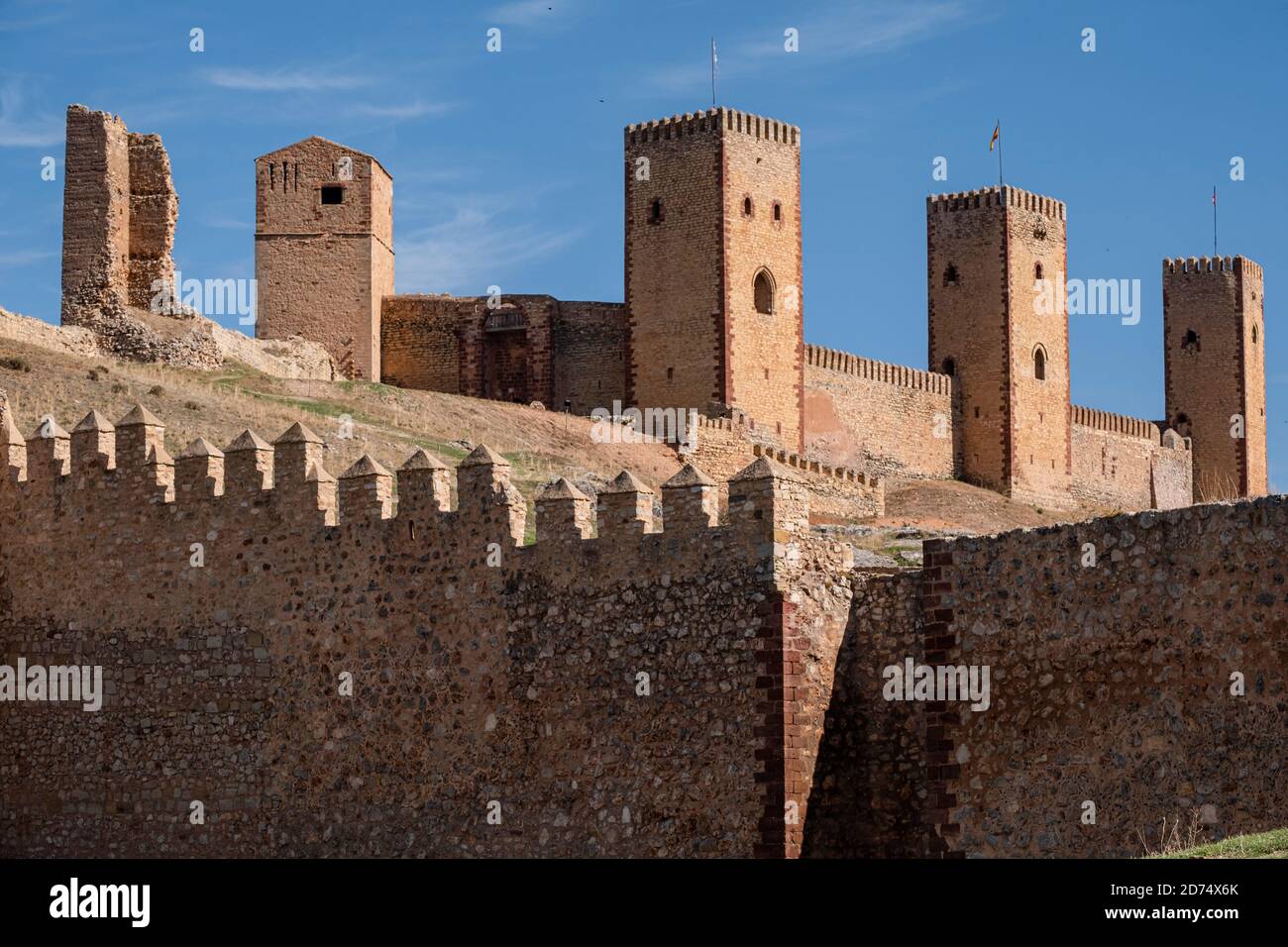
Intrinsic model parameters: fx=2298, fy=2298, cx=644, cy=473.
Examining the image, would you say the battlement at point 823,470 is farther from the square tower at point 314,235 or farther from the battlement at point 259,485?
the battlement at point 259,485

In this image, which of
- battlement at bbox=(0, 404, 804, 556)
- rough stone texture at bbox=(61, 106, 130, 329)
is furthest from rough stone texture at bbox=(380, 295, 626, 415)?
battlement at bbox=(0, 404, 804, 556)

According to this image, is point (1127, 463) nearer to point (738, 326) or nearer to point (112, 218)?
point (738, 326)

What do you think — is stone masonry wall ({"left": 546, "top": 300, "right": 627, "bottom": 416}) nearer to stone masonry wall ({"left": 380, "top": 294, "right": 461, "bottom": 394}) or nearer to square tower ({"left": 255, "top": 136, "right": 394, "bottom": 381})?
stone masonry wall ({"left": 380, "top": 294, "right": 461, "bottom": 394})

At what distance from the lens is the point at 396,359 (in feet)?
184

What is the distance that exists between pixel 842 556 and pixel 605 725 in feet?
8.52

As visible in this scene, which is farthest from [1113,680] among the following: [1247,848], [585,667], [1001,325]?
[1001,325]

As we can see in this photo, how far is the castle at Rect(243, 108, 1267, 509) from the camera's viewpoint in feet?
168

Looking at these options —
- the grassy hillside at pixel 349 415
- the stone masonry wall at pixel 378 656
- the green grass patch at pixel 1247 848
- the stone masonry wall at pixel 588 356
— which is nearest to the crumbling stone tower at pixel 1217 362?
the grassy hillside at pixel 349 415

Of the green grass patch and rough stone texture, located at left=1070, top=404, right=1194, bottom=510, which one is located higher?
rough stone texture, located at left=1070, top=404, right=1194, bottom=510

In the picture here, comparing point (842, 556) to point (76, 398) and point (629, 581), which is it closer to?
point (629, 581)

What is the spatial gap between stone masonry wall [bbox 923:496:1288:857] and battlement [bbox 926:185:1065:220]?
42413 millimetres

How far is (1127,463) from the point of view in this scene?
65.8m

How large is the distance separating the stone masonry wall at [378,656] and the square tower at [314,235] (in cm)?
2870

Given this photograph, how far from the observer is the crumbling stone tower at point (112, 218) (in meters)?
46.4
